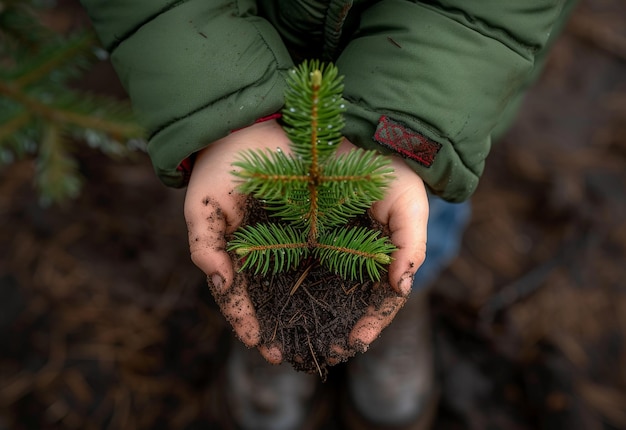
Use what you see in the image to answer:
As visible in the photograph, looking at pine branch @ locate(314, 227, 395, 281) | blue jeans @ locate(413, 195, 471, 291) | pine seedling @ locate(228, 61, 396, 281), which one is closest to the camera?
pine seedling @ locate(228, 61, 396, 281)

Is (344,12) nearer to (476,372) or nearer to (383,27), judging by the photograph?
(383,27)

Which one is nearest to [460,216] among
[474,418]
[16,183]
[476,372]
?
[476,372]

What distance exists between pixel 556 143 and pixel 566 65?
2.26ft

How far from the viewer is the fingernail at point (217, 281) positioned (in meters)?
1.56

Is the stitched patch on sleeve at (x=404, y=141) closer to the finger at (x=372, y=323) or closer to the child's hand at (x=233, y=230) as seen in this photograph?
the child's hand at (x=233, y=230)

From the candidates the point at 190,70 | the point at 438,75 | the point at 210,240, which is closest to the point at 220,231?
the point at 210,240

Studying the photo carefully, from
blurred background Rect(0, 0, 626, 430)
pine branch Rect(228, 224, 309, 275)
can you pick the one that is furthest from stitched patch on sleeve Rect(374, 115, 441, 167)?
blurred background Rect(0, 0, 626, 430)

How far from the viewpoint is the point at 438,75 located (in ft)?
5.26

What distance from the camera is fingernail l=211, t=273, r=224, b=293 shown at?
61.3 inches

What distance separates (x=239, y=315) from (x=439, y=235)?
1.32 metres

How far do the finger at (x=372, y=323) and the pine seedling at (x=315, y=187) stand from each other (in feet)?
0.31

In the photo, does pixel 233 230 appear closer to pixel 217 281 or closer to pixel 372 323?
pixel 217 281

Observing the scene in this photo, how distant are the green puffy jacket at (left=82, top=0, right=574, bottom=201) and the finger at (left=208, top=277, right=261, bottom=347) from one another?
16.8 inches

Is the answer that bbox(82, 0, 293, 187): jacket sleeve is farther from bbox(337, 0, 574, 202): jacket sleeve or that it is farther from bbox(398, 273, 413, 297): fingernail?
bbox(398, 273, 413, 297): fingernail
